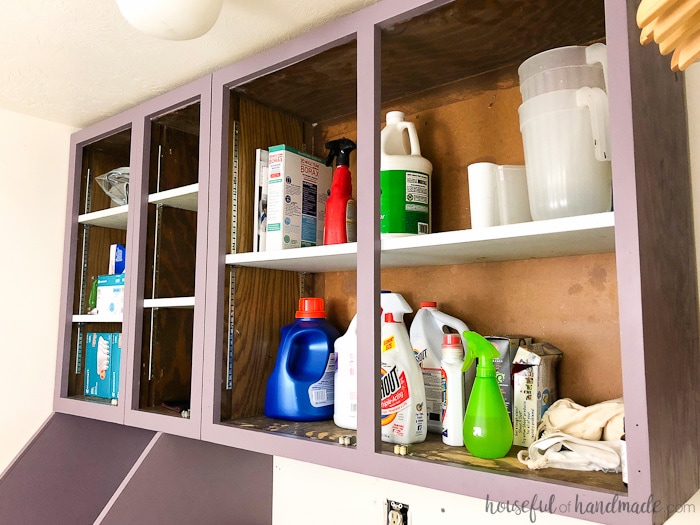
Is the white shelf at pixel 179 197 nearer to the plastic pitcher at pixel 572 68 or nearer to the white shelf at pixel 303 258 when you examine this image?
the white shelf at pixel 303 258

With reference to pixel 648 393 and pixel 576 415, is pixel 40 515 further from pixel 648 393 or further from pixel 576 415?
pixel 648 393

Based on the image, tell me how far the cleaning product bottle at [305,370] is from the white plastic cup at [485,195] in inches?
20.8

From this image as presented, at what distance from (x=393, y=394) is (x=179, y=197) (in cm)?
85

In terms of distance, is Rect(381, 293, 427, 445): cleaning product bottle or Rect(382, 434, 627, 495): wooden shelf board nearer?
Rect(382, 434, 627, 495): wooden shelf board

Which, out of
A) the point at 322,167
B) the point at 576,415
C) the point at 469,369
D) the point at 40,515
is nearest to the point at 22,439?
the point at 40,515

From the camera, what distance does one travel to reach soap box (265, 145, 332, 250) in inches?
56.1

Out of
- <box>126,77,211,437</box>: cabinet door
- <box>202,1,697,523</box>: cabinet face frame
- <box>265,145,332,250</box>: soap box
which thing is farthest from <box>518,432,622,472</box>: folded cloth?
<box>126,77,211,437</box>: cabinet door

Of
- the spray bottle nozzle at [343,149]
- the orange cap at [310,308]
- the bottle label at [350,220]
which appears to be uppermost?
the spray bottle nozzle at [343,149]

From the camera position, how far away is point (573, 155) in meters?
1.00

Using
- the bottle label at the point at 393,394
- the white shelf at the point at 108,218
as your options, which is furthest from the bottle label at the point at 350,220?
the white shelf at the point at 108,218

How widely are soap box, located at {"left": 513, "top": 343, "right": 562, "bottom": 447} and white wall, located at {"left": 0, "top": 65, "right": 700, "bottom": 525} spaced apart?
54 cm

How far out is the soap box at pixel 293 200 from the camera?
142cm

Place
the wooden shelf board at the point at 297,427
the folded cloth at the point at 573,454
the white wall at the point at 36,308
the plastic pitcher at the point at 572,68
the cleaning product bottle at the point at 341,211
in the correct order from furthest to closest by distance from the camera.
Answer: the white wall at the point at 36,308 → the cleaning product bottle at the point at 341,211 → the wooden shelf board at the point at 297,427 → the plastic pitcher at the point at 572,68 → the folded cloth at the point at 573,454

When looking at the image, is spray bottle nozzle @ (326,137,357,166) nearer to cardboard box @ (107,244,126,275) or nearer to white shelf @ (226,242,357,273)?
white shelf @ (226,242,357,273)
